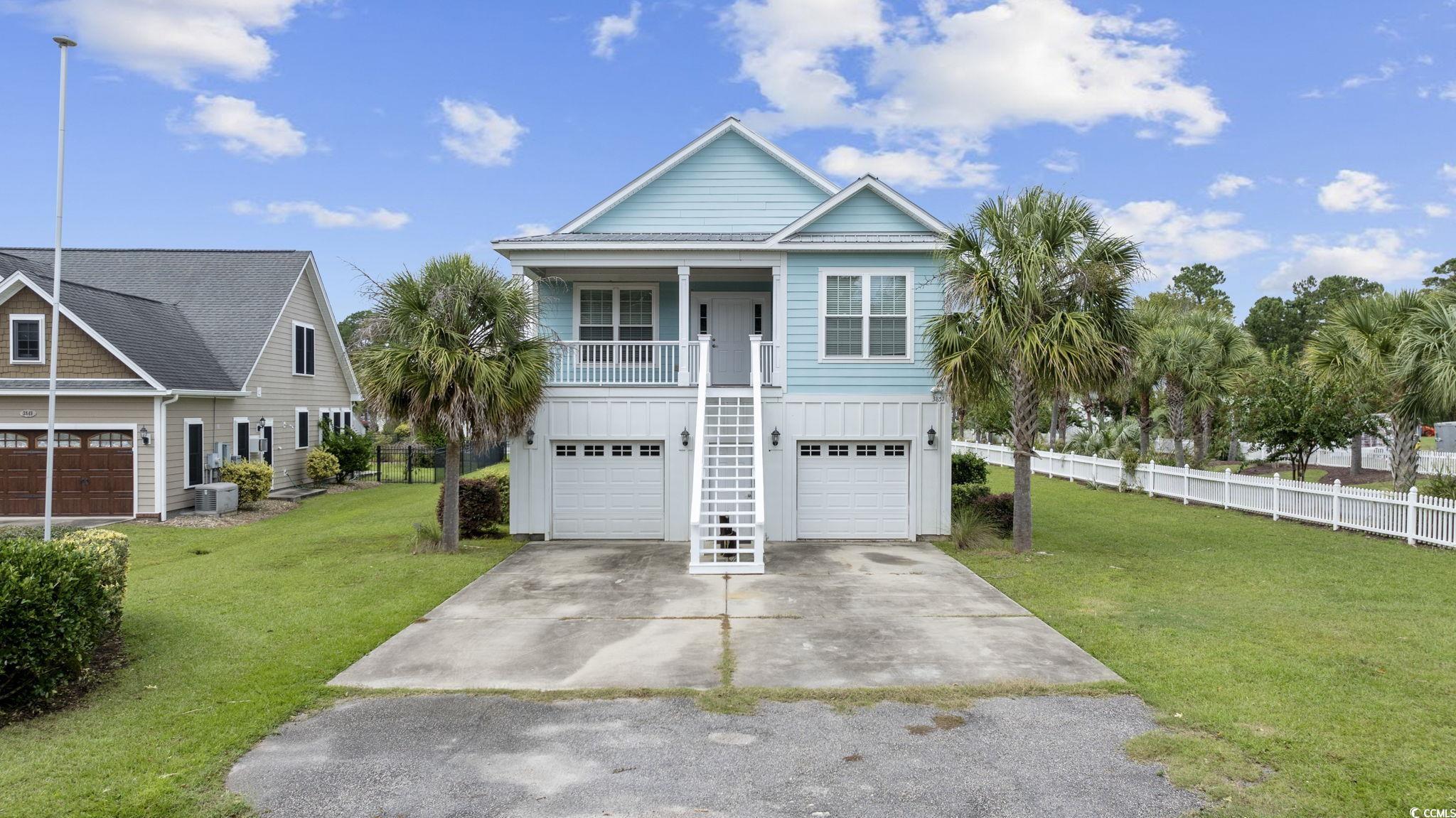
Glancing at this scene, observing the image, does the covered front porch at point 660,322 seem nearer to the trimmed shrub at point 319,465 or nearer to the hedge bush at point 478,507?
the hedge bush at point 478,507

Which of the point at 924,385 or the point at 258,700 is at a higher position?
the point at 924,385

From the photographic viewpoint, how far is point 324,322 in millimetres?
26234

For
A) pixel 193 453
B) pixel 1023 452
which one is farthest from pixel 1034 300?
pixel 193 453

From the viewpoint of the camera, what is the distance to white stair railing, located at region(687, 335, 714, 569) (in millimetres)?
11641

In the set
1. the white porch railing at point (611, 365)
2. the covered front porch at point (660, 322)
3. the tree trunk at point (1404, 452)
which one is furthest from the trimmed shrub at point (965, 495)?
the tree trunk at point (1404, 452)

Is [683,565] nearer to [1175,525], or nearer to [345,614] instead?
[345,614]

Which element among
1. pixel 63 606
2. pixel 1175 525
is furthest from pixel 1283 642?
pixel 63 606

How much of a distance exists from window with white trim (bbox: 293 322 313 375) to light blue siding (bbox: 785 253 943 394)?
17.2m

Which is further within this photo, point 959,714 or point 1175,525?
point 1175,525

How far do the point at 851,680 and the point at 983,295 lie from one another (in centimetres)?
781

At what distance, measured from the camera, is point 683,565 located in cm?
1226

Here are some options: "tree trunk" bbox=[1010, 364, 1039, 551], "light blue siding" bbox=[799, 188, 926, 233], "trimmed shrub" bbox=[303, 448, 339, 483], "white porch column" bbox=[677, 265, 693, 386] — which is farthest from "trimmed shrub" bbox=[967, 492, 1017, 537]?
"trimmed shrub" bbox=[303, 448, 339, 483]

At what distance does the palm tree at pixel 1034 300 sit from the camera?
40.6 feet

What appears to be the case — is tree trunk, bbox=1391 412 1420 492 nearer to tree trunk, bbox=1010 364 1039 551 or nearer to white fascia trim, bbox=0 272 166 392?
tree trunk, bbox=1010 364 1039 551
